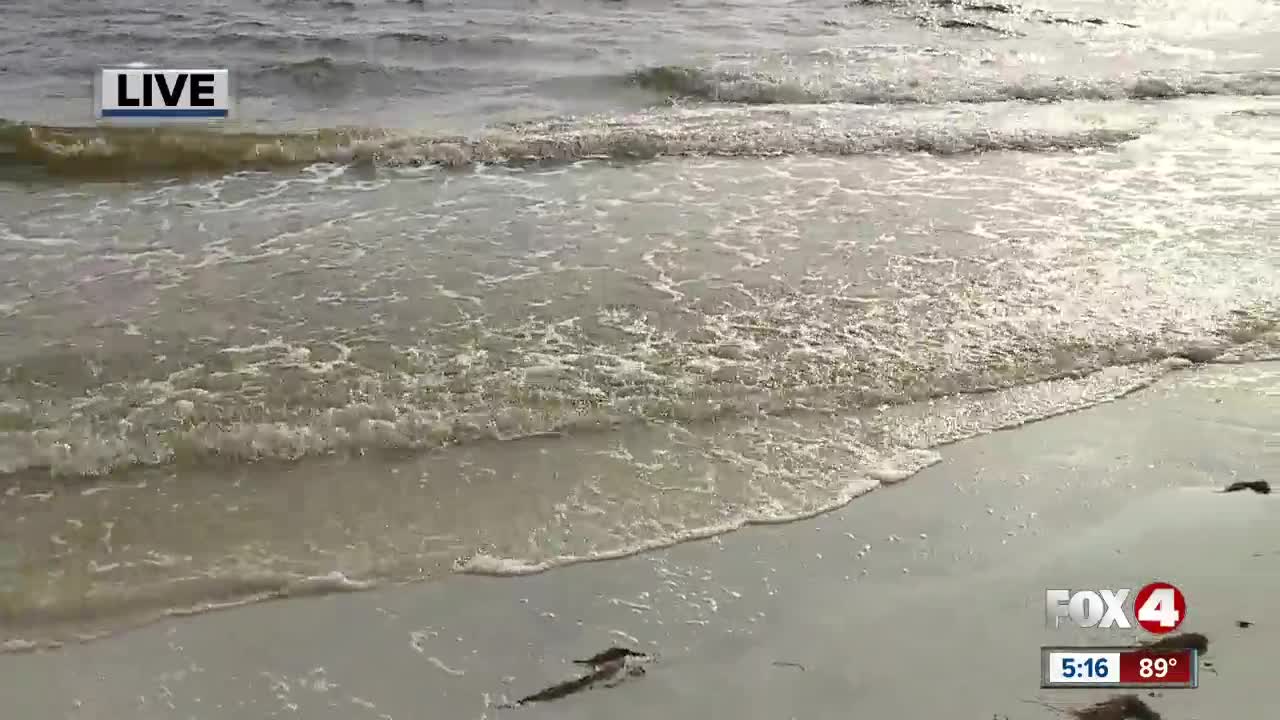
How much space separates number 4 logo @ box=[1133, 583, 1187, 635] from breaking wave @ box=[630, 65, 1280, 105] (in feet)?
26.9

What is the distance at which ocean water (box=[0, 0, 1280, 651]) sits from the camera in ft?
13.4

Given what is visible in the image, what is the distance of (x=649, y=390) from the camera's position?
4.96 m

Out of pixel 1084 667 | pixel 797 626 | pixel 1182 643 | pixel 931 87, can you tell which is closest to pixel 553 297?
pixel 797 626

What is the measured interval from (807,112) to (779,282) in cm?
477

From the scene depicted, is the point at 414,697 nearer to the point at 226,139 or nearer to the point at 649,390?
the point at 649,390

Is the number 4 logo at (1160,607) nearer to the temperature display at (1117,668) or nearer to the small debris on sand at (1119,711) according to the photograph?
the temperature display at (1117,668)

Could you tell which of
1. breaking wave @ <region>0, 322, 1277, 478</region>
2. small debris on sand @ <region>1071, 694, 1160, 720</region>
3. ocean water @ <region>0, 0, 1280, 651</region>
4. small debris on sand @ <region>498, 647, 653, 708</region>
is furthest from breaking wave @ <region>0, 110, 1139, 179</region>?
small debris on sand @ <region>1071, 694, 1160, 720</region>

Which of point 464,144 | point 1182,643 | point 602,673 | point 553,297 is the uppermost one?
point 464,144

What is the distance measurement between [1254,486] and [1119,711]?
5.27 feet

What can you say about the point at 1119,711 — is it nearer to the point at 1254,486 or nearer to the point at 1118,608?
the point at 1118,608

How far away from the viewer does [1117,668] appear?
10.5ft

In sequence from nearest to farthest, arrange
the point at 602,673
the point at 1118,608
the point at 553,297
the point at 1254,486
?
the point at 602,673, the point at 1118,608, the point at 1254,486, the point at 553,297

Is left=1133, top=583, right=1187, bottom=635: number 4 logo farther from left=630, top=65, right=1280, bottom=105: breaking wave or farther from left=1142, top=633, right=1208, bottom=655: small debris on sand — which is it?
left=630, top=65, right=1280, bottom=105: breaking wave

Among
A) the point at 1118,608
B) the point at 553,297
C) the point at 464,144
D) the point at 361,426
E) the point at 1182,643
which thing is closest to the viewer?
the point at 1182,643
